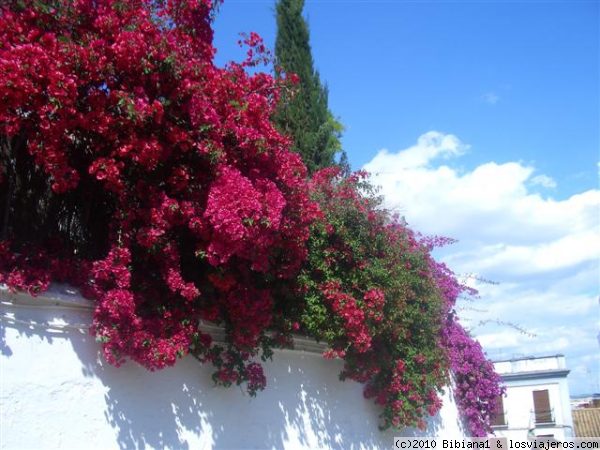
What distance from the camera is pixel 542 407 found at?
82.0ft

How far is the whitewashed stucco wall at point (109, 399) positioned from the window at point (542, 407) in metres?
21.3

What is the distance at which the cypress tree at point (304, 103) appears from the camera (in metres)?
11.0

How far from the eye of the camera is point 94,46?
399cm

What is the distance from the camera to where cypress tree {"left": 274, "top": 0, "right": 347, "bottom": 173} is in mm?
11047

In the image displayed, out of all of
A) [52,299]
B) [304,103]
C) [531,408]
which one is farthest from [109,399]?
[531,408]

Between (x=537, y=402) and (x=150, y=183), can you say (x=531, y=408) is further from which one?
(x=150, y=183)

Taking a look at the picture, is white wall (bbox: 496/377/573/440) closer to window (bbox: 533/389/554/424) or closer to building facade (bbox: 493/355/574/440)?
building facade (bbox: 493/355/574/440)

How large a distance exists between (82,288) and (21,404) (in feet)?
2.98

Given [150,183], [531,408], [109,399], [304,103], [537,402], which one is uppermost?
[304,103]

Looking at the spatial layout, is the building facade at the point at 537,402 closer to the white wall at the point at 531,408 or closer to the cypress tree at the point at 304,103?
the white wall at the point at 531,408

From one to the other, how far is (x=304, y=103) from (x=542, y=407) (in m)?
20.0

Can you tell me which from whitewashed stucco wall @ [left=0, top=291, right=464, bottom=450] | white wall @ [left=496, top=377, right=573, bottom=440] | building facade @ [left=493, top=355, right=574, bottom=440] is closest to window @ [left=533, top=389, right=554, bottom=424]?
building facade @ [left=493, top=355, right=574, bottom=440]

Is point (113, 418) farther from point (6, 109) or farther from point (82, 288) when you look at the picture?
point (6, 109)

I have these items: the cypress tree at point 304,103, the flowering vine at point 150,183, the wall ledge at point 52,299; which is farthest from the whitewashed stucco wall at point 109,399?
the cypress tree at point 304,103
